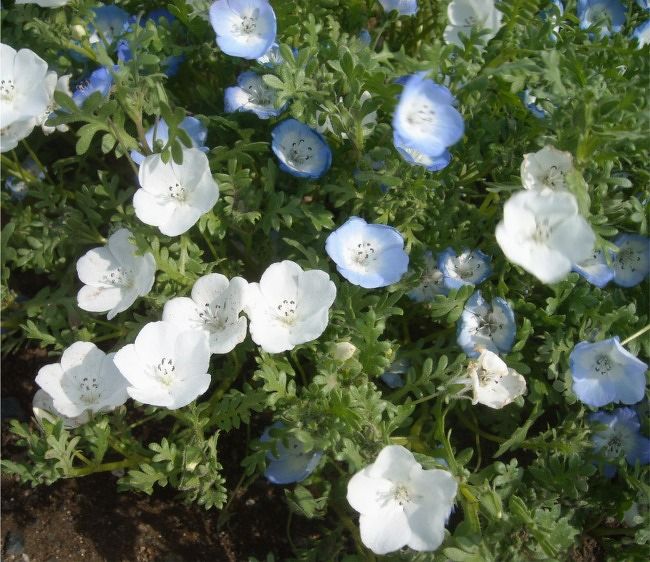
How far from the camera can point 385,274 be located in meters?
2.19

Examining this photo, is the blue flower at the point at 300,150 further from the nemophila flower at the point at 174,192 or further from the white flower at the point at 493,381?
the white flower at the point at 493,381

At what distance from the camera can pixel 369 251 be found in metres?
2.23

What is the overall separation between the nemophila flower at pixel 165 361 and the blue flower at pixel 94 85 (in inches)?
31.6

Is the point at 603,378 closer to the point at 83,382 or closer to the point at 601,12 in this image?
the point at 601,12

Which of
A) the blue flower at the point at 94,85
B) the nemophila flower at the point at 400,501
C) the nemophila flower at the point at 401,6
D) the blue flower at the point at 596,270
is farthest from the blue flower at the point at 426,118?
the blue flower at the point at 94,85

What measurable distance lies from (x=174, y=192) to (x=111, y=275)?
34cm

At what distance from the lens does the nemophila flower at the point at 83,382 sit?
2.12m

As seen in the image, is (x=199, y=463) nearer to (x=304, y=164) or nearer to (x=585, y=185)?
(x=304, y=164)

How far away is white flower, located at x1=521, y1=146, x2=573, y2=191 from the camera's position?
1.92m

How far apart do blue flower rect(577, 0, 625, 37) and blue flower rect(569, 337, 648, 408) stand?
3.84 feet

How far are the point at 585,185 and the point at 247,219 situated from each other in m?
0.96

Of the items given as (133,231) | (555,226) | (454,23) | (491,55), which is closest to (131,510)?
(133,231)

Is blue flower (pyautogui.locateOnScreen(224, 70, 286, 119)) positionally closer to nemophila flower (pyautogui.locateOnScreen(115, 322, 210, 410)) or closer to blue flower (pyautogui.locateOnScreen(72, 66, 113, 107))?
blue flower (pyautogui.locateOnScreen(72, 66, 113, 107))

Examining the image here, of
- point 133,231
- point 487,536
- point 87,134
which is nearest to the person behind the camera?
point 487,536
